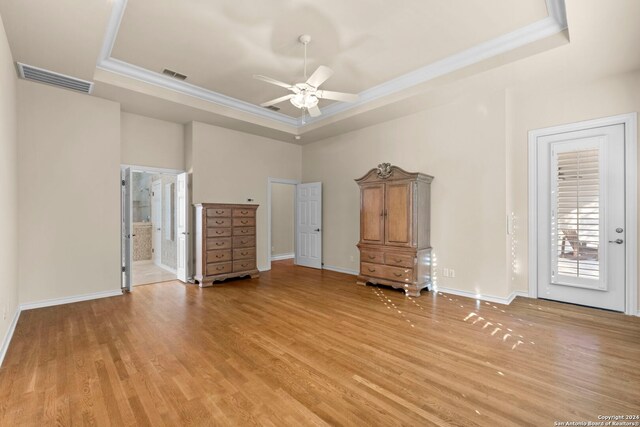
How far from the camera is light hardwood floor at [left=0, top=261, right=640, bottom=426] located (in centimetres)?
195

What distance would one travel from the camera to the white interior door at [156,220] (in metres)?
7.63

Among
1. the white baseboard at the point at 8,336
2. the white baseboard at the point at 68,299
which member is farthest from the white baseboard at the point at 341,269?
the white baseboard at the point at 8,336

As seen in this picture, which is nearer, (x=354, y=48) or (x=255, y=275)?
(x=354, y=48)

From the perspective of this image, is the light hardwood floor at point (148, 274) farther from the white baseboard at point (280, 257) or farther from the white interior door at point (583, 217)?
the white interior door at point (583, 217)

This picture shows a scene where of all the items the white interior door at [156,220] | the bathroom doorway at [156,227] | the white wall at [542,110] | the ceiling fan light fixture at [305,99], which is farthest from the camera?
the white interior door at [156,220]

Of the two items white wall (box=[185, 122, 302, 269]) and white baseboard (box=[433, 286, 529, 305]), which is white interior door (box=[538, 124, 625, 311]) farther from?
white wall (box=[185, 122, 302, 269])

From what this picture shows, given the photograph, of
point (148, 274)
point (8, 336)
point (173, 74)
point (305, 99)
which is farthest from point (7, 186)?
point (148, 274)

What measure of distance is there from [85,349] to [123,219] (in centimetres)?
264

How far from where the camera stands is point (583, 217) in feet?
13.1

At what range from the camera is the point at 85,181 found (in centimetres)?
443

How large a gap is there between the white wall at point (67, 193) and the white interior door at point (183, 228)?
1126 millimetres

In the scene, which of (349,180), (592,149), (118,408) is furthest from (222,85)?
(592,149)

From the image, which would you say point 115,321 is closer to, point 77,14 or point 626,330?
point 77,14

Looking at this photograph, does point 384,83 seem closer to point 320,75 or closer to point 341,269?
point 320,75
